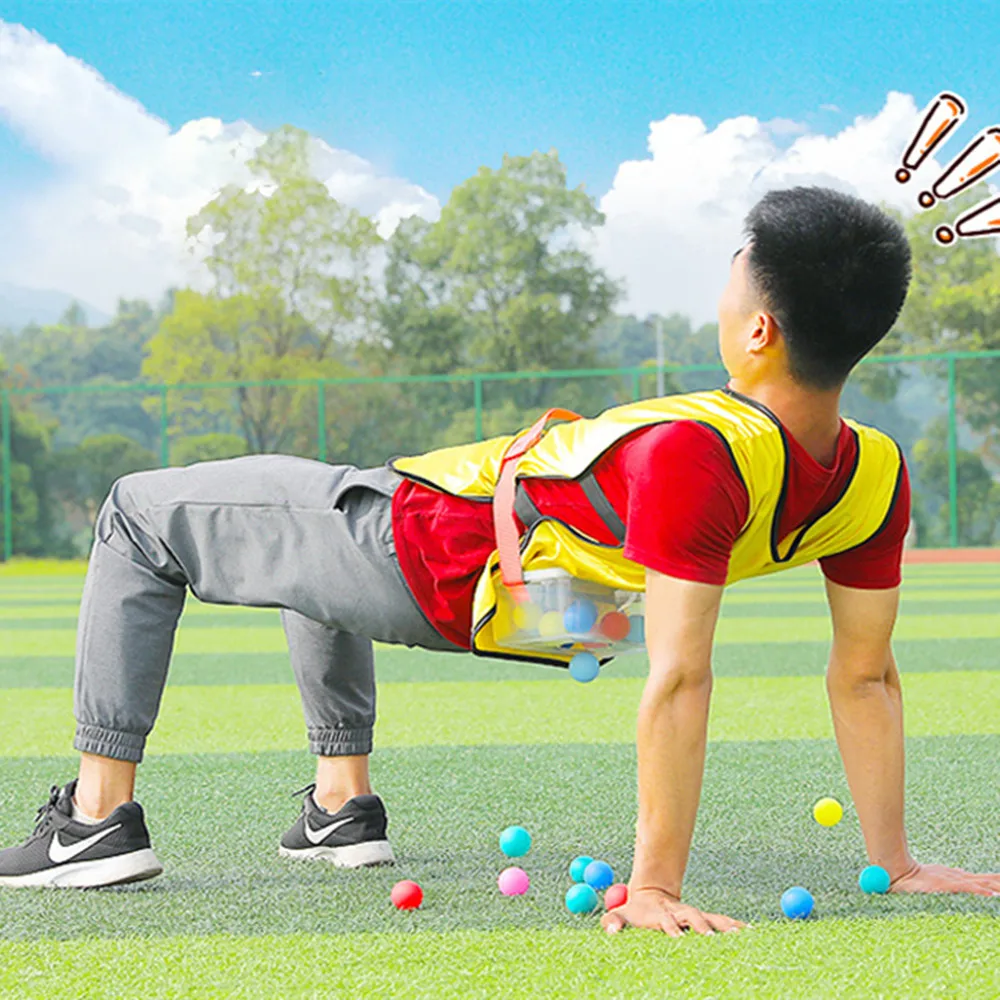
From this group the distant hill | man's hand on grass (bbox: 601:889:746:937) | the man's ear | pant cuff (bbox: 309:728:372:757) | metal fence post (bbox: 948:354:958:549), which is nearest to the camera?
man's hand on grass (bbox: 601:889:746:937)

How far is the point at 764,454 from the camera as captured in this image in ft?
8.17

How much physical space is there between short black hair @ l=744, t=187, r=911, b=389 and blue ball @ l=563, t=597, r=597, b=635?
537 mm

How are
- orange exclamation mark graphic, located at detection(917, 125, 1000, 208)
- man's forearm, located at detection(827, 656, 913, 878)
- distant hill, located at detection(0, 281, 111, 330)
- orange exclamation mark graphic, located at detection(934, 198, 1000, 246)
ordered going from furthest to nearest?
distant hill, located at detection(0, 281, 111, 330) → orange exclamation mark graphic, located at detection(917, 125, 1000, 208) → orange exclamation mark graphic, located at detection(934, 198, 1000, 246) → man's forearm, located at detection(827, 656, 913, 878)

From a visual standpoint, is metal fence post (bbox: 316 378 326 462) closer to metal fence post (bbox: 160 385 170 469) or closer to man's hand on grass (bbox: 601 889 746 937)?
metal fence post (bbox: 160 385 170 469)

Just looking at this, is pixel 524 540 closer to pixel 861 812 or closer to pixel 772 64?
pixel 861 812

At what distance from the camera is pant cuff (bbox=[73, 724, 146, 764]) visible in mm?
2826

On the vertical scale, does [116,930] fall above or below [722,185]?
below

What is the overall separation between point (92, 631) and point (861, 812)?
1.52m

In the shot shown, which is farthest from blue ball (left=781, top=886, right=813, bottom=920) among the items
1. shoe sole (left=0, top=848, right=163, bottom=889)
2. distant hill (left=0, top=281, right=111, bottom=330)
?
distant hill (left=0, top=281, right=111, bottom=330)

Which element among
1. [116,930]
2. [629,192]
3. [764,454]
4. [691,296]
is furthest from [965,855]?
[629,192]

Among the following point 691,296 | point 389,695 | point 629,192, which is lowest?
point 389,695

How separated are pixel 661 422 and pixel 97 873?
4.47ft

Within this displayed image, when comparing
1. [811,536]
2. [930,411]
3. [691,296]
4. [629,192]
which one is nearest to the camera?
[811,536]

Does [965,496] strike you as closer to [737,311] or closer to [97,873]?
[737,311]
